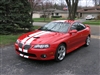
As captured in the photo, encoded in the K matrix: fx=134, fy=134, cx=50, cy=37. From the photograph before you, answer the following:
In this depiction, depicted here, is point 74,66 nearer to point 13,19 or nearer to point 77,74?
point 77,74

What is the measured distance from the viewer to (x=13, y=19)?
31.9 feet

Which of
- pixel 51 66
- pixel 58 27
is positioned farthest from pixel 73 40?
pixel 51 66

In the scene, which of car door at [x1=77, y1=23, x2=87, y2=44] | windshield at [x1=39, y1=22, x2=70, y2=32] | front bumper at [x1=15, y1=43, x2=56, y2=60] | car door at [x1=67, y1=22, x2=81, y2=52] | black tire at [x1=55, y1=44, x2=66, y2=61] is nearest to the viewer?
front bumper at [x1=15, y1=43, x2=56, y2=60]

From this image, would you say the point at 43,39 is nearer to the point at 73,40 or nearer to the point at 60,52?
the point at 60,52

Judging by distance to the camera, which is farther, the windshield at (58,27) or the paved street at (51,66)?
the windshield at (58,27)

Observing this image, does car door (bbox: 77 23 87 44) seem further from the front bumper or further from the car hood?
the front bumper

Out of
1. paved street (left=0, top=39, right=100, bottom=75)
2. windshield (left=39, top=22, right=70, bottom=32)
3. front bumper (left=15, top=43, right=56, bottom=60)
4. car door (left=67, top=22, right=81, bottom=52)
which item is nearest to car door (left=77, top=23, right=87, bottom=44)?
car door (left=67, top=22, right=81, bottom=52)

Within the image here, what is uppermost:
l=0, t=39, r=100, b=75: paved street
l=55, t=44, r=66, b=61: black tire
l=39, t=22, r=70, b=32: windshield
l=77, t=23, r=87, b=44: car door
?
l=39, t=22, r=70, b=32: windshield

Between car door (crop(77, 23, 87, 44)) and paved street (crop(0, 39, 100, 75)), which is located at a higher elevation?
car door (crop(77, 23, 87, 44))

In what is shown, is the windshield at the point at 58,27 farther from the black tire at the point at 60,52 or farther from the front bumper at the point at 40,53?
the front bumper at the point at 40,53

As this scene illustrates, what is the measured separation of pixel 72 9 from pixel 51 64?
12.6 metres

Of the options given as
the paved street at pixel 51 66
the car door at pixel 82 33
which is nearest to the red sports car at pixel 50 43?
the paved street at pixel 51 66

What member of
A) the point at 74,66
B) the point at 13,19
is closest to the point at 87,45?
the point at 74,66

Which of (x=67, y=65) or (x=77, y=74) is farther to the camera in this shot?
(x=67, y=65)
